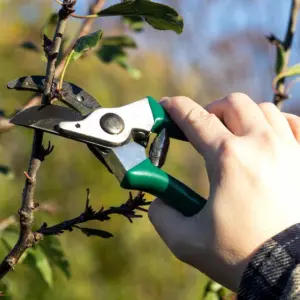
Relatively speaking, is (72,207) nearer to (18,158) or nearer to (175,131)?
(18,158)

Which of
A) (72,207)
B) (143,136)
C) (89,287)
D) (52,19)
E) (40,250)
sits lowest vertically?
(89,287)

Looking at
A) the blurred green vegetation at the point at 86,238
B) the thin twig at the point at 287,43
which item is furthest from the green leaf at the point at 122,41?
the blurred green vegetation at the point at 86,238

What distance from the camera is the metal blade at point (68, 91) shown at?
2.99 feet

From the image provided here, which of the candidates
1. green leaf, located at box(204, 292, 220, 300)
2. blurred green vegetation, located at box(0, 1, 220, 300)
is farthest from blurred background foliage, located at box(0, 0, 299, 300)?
green leaf, located at box(204, 292, 220, 300)

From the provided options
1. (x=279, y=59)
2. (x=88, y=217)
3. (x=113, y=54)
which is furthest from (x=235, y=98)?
(x=113, y=54)

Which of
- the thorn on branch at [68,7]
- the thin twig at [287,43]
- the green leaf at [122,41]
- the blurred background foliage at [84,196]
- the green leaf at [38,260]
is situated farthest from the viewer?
the blurred background foliage at [84,196]

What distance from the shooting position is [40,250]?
1289 millimetres

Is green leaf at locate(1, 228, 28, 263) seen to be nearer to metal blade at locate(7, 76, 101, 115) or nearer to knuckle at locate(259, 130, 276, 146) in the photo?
metal blade at locate(7, 76, 101, 115)

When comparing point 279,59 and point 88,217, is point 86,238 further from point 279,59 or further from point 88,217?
point 88,217

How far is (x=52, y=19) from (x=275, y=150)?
3.09 feet

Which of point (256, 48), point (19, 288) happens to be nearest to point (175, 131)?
point (19, 288)

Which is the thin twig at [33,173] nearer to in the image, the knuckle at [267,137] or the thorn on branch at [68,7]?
the thorn on branch at [68,7]

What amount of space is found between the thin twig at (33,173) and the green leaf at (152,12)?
0.37 feet

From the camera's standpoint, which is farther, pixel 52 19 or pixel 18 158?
pixel 18 158
